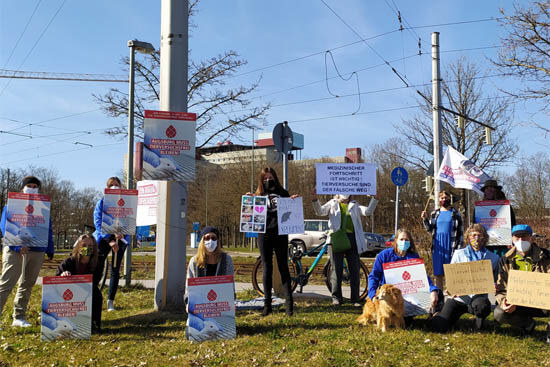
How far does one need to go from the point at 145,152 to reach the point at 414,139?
19.7 meters

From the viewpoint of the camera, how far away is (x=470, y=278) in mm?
5762

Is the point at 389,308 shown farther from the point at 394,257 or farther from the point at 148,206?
the point at 148,206

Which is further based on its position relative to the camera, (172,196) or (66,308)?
(172,196)

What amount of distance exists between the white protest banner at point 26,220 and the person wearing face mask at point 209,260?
2113 millimetres

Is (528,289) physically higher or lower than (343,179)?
lower

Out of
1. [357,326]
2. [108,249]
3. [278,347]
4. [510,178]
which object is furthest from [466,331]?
[510,178]

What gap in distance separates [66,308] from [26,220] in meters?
1.37

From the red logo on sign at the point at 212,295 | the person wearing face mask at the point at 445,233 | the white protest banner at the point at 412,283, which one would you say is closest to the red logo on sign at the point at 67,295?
the red logo on sign at the point at 212,295

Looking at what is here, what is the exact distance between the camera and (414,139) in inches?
968

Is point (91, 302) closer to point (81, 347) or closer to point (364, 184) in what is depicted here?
point (81, 347)

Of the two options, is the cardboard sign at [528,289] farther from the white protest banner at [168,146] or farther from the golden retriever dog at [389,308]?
the white protest banner at [168,146]

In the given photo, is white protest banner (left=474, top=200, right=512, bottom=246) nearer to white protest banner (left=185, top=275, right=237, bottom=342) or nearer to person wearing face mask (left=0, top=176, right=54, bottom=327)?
white protest banner (left=185, top=275, right=237, bottom=342)

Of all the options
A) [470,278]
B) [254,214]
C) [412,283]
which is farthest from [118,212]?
[470,278]

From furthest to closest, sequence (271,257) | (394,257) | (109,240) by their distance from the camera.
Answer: (109,240), (271,257), (394,257)
